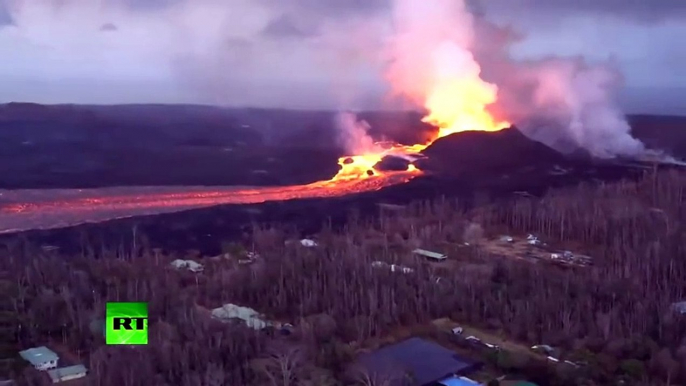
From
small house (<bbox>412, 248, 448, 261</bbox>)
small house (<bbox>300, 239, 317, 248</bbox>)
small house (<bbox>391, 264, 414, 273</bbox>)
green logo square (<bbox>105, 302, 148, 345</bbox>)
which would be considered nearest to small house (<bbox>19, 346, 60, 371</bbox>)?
green logo square (<bbox>105, 302, 148, 345</bbox>)

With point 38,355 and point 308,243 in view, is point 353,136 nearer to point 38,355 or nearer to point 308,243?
point 308,243

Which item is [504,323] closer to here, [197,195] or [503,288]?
[503,288]

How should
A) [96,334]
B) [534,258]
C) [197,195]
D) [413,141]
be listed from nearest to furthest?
[96,334], [534,258], [197,195], [413,141]

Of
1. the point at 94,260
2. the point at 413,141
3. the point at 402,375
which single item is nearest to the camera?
the point at 402,375

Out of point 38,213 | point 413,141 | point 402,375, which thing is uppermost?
point 413,141

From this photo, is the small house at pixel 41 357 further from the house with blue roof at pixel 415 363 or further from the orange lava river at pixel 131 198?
the orange lava river at pixel 131 198

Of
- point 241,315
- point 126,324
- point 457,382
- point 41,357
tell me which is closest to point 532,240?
point 241,315

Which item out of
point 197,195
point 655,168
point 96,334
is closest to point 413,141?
point 655,168
